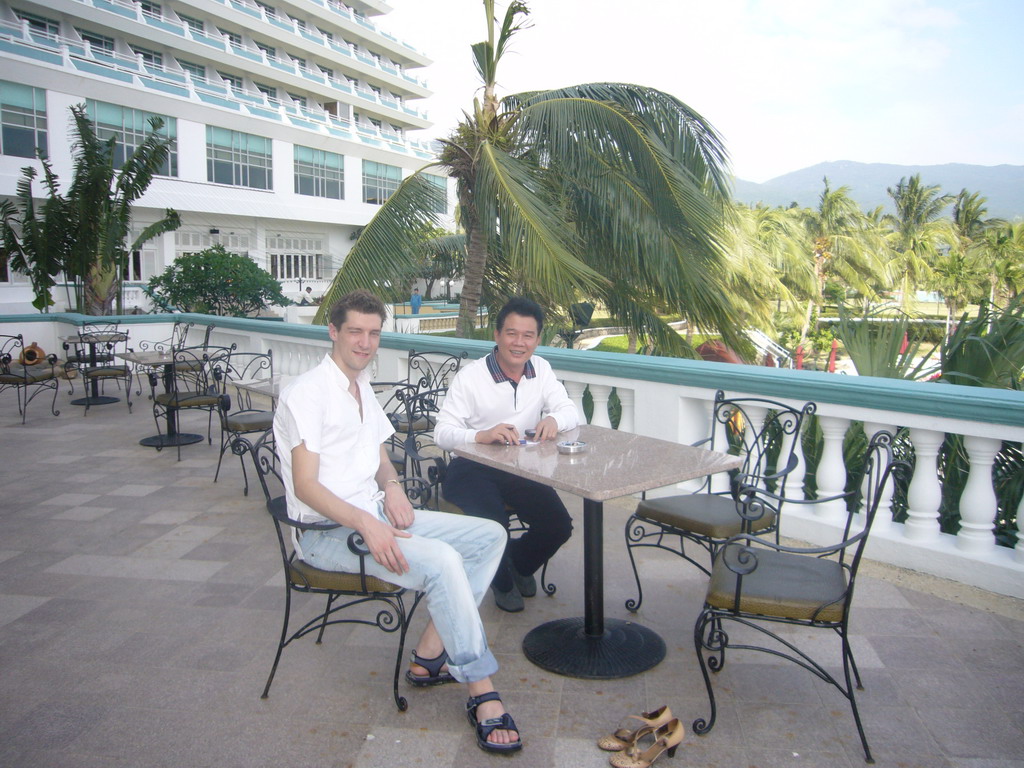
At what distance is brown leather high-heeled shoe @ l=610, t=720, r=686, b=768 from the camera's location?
220cm

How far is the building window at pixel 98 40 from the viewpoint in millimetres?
31828

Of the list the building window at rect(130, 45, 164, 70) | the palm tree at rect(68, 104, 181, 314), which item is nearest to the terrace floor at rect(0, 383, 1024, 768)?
the palm tree at rect(68, 104, 181, 314)

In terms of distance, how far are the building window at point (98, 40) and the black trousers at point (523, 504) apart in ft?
120

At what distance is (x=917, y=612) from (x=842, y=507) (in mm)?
834

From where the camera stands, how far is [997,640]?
2.95 meters

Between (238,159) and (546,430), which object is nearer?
(546,430)

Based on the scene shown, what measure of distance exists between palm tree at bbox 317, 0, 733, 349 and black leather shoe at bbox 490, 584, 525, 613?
3.33 meters

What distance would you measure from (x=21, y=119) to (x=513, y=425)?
30714mm

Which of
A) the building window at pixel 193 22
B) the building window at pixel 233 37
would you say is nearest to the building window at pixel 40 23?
the building window at pixel 193 22

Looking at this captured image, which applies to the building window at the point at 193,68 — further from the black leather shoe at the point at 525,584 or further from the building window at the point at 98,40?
the black leather shoe at the point at 525,584

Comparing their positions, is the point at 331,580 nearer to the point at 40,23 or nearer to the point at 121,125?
the point at 121,125

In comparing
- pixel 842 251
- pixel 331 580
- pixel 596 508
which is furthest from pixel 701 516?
pixel 842 251

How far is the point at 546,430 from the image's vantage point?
3193 mm

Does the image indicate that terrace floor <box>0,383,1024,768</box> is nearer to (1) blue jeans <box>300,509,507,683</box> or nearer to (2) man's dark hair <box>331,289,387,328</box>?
(1) blue jeans <box>300,509,507,683</box>
